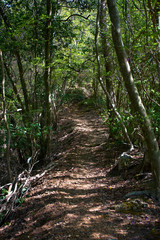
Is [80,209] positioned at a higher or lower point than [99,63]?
lower

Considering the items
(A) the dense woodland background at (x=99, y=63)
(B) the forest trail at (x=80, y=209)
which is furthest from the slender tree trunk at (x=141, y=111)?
(B) the forest trail at (x=80, y=209)

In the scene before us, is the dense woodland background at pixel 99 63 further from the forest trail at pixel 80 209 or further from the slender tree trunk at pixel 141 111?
the forest trail at pixel 80 209

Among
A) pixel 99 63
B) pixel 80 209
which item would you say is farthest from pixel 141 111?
pixel 99 63

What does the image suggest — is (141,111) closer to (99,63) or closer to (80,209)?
(80,209)

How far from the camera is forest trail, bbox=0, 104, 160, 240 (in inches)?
149

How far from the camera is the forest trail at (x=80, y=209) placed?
378 cm

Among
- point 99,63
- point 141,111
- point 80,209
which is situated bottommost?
point 80,209

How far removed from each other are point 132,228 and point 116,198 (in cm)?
148

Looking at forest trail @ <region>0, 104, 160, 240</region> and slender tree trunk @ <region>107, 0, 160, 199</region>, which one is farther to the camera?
slender tree trunk @ <region>107, 0, 160, 199</region>

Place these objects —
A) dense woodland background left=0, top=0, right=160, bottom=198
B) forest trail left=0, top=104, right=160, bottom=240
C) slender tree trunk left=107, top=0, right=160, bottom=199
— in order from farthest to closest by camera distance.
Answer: dense woodland background left=0, top=0, right=160, bottom=198, slender tree trunk left=107, top=0, right=160, bottom=199, forest trail left=0, top=104, right=160, bottom=240

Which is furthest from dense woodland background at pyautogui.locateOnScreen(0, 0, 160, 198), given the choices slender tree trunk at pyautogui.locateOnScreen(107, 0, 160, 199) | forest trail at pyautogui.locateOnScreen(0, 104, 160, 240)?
forest trail at pyautogui.locateOnScreen(0, 104, 160, 240)

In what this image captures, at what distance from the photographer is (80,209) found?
15.8ft

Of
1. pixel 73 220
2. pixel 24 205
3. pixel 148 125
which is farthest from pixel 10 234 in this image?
pixel 148 125

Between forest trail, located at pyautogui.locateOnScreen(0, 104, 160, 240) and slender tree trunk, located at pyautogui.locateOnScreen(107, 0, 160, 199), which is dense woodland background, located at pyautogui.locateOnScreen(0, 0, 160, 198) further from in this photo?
forest trail, located at pyautogui.locateOnScreen(0, 104, 160, 240)
